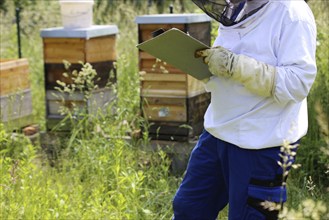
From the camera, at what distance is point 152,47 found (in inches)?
101

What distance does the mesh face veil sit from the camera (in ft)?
8.05

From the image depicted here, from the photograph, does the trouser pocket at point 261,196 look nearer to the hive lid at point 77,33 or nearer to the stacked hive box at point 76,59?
the stacked hive box at point 76,59

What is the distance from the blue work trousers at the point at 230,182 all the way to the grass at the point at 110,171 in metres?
0.26

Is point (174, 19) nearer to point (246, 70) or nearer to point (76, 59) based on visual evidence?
point (76, 59)

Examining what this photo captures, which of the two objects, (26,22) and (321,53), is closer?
(321,53)

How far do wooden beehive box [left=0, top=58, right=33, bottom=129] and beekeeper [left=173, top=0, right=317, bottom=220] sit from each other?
252cm

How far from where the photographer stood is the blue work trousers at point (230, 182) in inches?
98.0

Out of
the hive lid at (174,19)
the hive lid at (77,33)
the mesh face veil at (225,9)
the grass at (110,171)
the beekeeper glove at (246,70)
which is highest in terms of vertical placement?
the mesh face veil at (225,9)

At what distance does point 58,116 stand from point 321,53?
2113 millimetres

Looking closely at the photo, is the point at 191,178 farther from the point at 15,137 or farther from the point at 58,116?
the point at 58,116

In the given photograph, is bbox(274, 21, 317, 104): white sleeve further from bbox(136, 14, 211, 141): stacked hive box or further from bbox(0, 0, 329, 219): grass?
bbox(136, 14, 211, 141): stacked hive box

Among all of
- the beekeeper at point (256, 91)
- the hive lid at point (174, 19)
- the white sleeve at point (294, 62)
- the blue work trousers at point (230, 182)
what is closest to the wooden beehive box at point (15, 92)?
the hive lid at point (174, 19)

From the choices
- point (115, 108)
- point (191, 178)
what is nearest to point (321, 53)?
point (115, 108)

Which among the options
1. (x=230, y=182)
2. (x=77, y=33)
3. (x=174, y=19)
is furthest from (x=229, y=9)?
(x=77, y=33)
